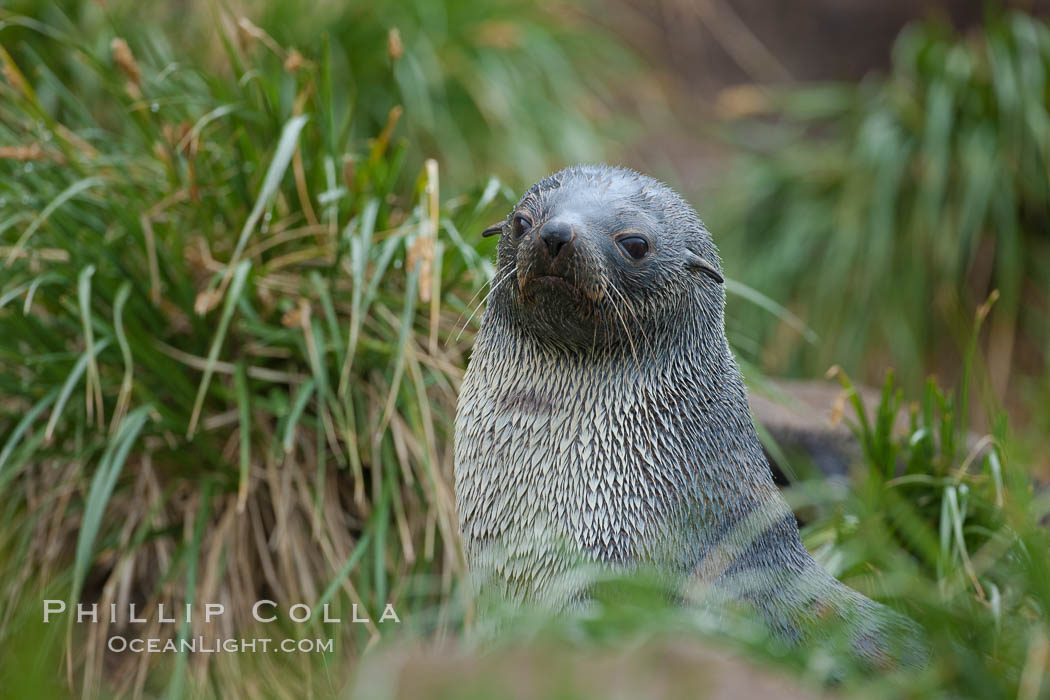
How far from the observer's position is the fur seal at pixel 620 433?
7.15ft

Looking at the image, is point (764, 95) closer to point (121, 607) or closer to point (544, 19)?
point (544, 19)

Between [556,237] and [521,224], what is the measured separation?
0.70 feet

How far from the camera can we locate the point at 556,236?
2129mm

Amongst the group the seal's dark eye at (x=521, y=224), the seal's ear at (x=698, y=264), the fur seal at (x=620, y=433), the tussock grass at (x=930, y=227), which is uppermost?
the tussock grass at (x=930, y=227)

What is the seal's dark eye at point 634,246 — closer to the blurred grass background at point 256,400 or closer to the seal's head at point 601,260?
the seal's head at point 601,260

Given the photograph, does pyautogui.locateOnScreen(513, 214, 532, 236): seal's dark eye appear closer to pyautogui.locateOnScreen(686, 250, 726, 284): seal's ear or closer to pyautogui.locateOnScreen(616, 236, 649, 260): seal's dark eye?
pyautogui.locateOnScreen(616, 236, 649, 260): seal's dark eye

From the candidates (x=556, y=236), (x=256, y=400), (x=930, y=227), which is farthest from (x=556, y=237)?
(x=930, y=227)

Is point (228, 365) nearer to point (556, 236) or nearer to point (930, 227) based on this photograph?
point (556, 236)

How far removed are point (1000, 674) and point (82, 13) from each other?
15.9ft

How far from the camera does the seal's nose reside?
2129 mm

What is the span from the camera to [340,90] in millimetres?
5145

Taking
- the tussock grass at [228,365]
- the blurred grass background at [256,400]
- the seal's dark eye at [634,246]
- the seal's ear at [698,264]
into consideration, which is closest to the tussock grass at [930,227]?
the blurred grass background at [256,400]

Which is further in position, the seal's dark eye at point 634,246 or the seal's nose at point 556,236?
the seal's dark eye at point 634,246

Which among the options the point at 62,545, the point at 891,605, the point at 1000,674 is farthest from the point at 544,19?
the point at 1000,674
